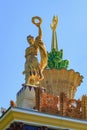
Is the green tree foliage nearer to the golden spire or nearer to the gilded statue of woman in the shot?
the golden spire

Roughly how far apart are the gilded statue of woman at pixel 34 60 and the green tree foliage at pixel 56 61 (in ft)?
14.4

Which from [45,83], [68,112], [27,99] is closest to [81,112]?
[68,112]

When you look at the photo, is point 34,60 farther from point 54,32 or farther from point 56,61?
point 54,32

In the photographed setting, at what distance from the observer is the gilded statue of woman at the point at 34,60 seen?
2955 centimetres

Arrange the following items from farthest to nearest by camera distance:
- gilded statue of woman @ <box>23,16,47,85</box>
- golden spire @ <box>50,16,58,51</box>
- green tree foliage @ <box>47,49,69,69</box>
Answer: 1. golden spire @ <box>50,16,58,51</box>
2. green tree foliage @ <box>47,49,69,69</box>
3. gilded statue of woman @ <box>23,16,47,85</box>

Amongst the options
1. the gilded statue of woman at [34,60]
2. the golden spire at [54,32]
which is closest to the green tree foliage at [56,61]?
the golden spire at [54,32]

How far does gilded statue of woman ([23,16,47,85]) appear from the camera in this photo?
2955cm

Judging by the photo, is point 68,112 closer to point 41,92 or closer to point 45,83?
point 41,92

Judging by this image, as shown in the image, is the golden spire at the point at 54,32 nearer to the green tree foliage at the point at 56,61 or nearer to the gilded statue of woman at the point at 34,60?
the green tree foliage at the point at 56,61

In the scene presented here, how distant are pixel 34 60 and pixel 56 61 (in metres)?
5.10

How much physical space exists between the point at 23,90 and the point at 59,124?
127 inches

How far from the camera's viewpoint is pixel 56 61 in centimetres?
3491

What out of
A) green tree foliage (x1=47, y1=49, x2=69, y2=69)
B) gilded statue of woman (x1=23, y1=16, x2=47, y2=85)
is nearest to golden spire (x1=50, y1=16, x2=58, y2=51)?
green tree foliage (x1=47, y1=49, x2=69, y2=69)

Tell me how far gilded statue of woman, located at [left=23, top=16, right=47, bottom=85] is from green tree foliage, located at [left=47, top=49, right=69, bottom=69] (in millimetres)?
4395
